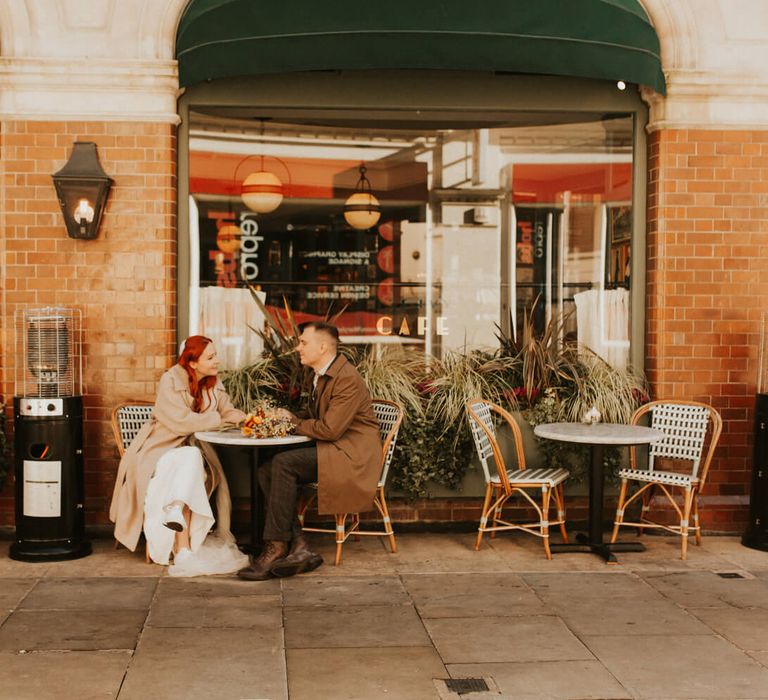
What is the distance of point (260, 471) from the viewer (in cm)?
644

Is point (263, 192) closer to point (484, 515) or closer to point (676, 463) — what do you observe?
point (484, 515)

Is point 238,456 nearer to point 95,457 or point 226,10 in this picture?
point 95,457

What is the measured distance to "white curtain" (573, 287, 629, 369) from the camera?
7977 millimetres

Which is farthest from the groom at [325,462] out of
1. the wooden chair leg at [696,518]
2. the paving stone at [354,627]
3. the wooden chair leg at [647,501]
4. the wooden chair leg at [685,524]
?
the wooden chair leg at [696,518]

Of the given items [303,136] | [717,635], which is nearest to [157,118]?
[303,136]

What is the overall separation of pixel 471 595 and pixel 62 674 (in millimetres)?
2355

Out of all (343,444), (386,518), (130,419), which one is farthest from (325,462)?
(130,419)

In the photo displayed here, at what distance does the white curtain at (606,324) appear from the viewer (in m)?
7.98

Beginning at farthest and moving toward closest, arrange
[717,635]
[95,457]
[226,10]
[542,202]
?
[542,202], [95,457], [226,10], [717,635]

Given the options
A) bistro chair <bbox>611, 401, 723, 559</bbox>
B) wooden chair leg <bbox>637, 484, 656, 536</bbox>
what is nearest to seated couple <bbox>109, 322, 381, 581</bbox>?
bistro chair <bbox>611, 401, 723, 559</bbox>

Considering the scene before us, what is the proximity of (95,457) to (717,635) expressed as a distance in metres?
4.45

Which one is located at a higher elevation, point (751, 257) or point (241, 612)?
point (751, 257)

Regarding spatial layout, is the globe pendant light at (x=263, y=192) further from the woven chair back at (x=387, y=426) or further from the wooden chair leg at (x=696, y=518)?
the wooden chair leg at (x=696, y=518)

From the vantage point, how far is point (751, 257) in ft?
24.9
